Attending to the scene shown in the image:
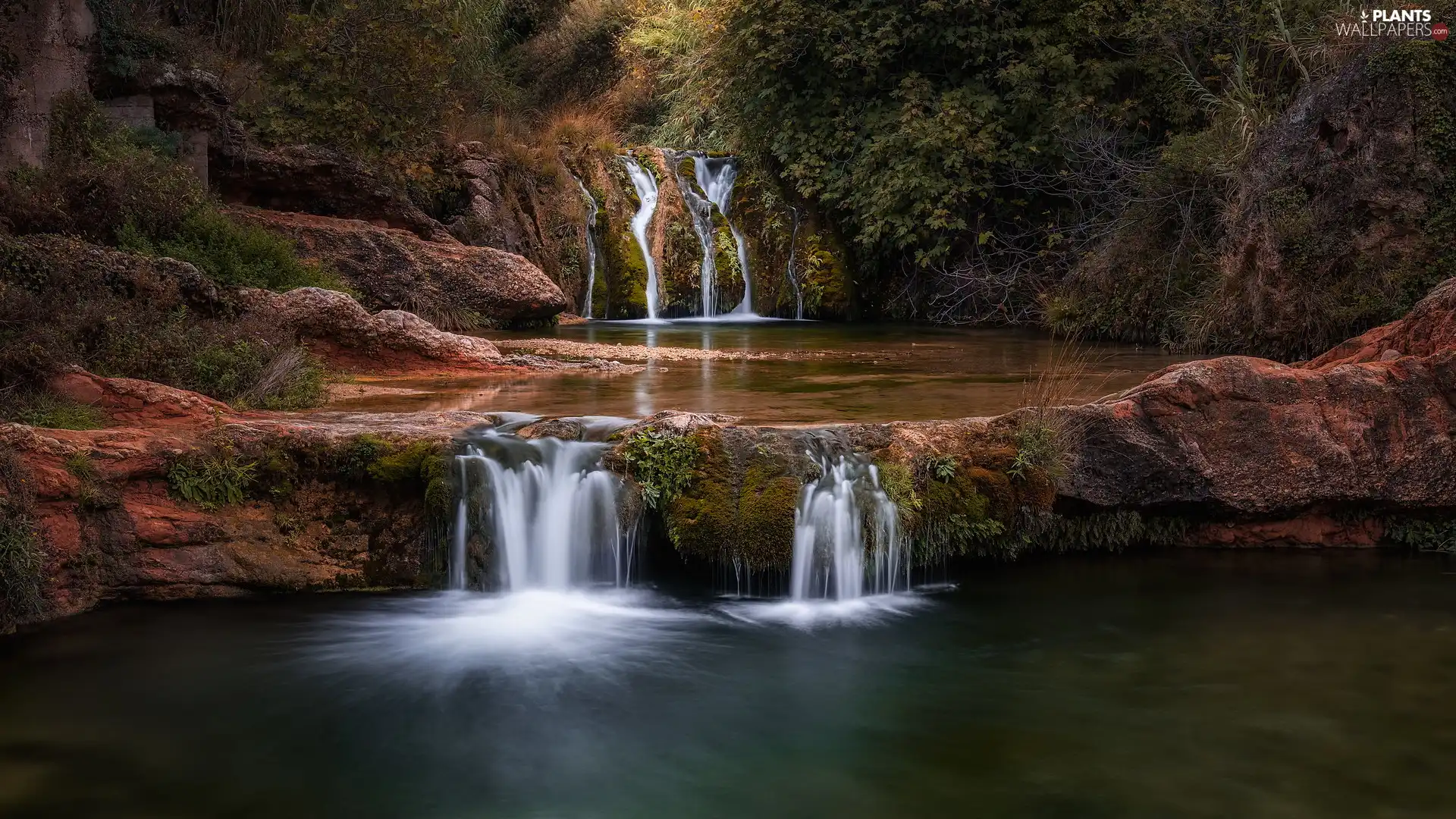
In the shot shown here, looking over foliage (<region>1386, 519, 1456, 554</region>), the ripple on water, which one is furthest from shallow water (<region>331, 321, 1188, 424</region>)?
foliage (<region>1386, 519, 1456, 554</region>)

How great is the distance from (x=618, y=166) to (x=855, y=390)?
452 inches

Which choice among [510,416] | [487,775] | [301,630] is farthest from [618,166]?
[487,775]

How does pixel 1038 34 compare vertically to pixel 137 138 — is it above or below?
above

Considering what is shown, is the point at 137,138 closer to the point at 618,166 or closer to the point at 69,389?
the point at 69,389

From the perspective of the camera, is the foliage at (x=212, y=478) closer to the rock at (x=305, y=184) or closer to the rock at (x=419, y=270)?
the rock at (x=419, y=270)

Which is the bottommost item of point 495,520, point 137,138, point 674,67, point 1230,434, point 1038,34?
point 495,520

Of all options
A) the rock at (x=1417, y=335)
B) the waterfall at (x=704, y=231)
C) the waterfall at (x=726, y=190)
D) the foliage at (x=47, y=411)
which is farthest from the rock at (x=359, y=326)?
the waterfall at (x=726, y=190)

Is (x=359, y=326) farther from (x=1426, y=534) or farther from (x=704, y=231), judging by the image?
(x=704, y=231)

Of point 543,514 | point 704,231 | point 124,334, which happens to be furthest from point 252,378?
point 704,231

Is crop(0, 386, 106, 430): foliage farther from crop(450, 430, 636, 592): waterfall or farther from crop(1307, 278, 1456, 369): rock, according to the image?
crop(1307, 278, 1456, 369): rock

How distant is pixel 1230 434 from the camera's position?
284 inches

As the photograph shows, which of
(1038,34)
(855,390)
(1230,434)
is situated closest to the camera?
(1230,434)

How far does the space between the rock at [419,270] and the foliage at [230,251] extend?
3.44 ft

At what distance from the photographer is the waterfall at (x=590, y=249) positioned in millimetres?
18359
